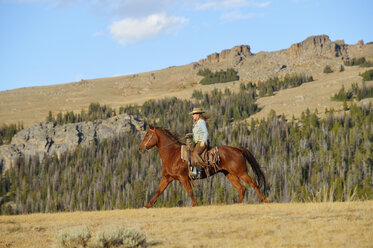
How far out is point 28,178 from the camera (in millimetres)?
126562

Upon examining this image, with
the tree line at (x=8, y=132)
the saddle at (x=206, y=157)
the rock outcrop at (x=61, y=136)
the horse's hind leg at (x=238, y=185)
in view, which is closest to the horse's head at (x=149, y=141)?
the saddle at (x=206, y=157)

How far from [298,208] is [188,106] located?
157 m

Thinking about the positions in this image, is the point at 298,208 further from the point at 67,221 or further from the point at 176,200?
the point at 176,200

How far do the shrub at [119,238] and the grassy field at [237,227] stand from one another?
0.44 metres

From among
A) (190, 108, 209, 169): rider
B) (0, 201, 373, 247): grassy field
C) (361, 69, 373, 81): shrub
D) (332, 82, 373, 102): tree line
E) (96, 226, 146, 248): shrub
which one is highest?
(361, 69, 373, 81): shrub

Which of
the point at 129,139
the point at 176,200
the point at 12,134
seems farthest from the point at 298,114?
the point at 12,134

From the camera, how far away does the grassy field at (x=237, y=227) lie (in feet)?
31.1

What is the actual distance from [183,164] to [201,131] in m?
1.62

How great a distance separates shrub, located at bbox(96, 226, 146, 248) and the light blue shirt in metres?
7.32

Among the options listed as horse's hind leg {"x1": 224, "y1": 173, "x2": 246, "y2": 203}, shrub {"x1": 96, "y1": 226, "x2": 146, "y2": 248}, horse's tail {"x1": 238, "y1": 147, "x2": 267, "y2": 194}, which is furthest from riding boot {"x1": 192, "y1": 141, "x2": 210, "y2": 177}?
shrub {"x1": 96, "y1": 226, "x2": 146, "y2": 248}

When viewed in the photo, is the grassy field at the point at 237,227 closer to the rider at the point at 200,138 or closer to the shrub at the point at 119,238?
the shrub at the point at 119,238

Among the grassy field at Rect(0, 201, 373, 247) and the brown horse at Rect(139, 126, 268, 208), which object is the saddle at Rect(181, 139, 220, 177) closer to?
the brown horse at Rect(139, 126, 268, 208)

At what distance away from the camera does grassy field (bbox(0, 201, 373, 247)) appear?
31.1 feet

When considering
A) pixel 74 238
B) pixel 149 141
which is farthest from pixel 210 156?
pixel 74 238
